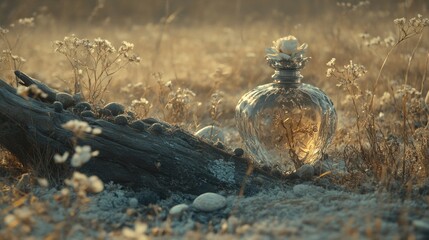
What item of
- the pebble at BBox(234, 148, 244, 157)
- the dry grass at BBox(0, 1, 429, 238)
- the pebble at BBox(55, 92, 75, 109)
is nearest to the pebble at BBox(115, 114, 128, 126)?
the pebble at BBox(55, 92, 75, 109)

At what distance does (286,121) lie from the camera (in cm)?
424

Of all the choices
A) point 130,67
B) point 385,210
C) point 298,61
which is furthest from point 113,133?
point 130,67

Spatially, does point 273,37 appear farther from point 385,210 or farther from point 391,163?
point 385,210

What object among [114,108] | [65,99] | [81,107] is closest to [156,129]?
[114,108]

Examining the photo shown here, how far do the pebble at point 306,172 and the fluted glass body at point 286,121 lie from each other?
0.13m

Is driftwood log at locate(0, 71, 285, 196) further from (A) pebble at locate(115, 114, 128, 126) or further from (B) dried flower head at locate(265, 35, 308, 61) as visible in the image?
(B) dried flower head at locate(265, 35, 308, 61)

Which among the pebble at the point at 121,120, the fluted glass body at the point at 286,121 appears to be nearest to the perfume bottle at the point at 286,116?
the fluted glass body at the point at 286,121

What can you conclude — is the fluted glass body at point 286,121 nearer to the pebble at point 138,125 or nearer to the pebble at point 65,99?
the pebble at point 138,125

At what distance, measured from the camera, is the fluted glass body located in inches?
167

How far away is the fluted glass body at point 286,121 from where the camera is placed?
13.9 feet

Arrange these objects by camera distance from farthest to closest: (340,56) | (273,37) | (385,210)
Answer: (273,37) → (340,56) → (385,210)

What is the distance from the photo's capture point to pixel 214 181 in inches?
157

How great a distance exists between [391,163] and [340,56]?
5.02 m

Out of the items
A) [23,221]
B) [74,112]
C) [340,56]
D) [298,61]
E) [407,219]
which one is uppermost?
[340,56]
